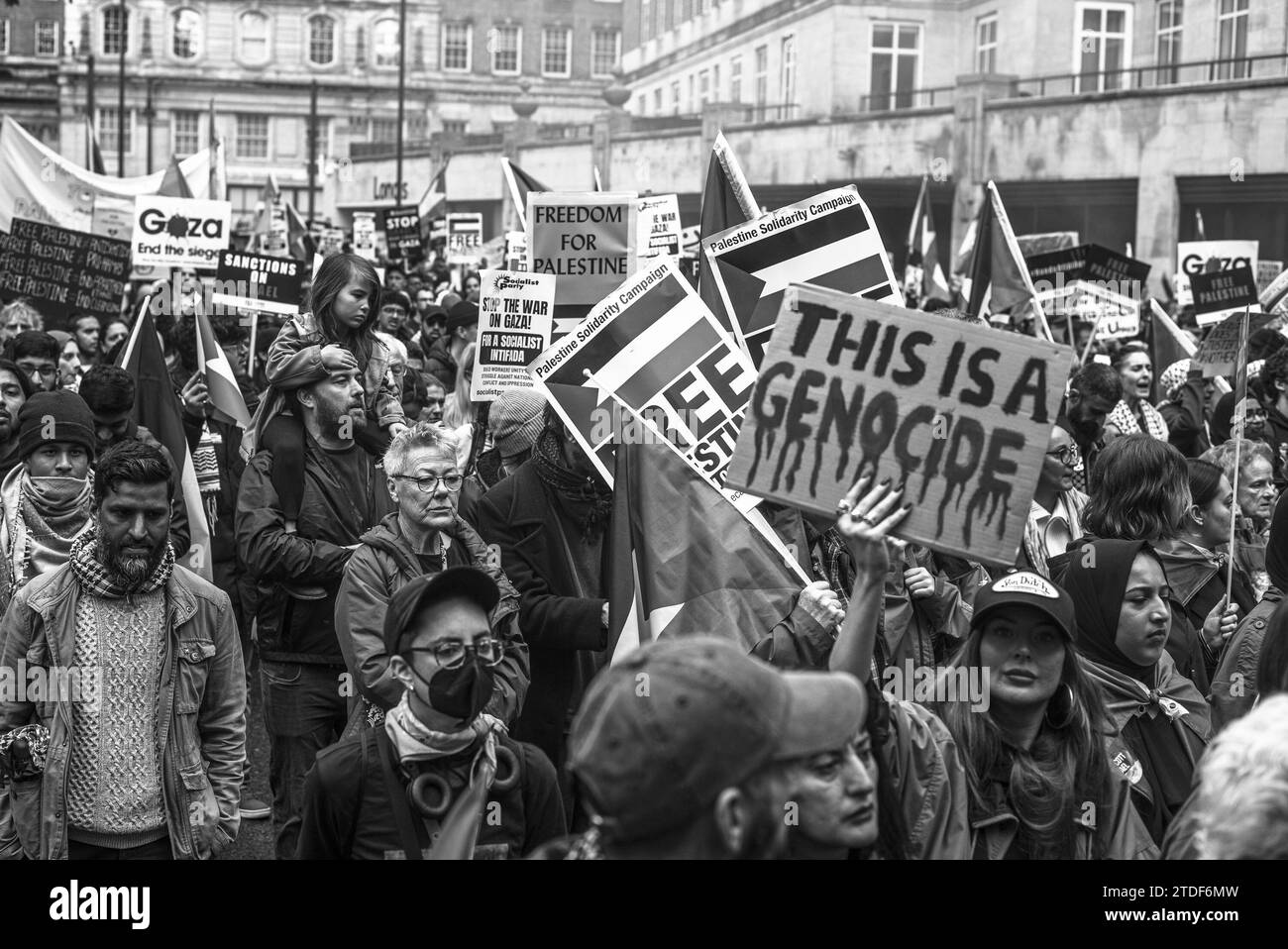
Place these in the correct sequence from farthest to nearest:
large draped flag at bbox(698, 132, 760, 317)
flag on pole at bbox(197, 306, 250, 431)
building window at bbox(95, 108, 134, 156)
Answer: building window at bbox(95, 108, 134, 156), flag on pole at bbox(197, 306, 250, 431), large draped flag at bbox(698, 132, 760, 317)

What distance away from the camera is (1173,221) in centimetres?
2964

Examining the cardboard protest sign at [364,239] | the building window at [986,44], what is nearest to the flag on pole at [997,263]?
the cardboard protest sign at [364,239]

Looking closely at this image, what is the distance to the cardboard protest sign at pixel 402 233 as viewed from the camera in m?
21.3

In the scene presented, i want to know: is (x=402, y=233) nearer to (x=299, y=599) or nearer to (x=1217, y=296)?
(x=1217, y=296)

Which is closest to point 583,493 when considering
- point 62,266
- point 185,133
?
point 62,266

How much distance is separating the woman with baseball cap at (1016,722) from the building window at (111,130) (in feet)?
273

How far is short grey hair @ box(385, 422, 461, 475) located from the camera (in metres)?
5.24

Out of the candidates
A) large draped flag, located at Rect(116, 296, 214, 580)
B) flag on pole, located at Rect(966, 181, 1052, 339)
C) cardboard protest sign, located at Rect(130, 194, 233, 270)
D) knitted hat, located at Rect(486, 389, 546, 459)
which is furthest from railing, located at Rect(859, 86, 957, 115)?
knitted hat, located at Rect(486, 389, 546, 459)

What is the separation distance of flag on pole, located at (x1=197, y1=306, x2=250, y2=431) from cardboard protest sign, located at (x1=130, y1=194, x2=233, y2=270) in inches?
211

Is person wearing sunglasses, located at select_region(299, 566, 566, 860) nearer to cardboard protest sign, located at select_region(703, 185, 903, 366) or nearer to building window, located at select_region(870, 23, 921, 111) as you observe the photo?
cardboard protest sign, located at select_region(703, 185, 903, 366)
